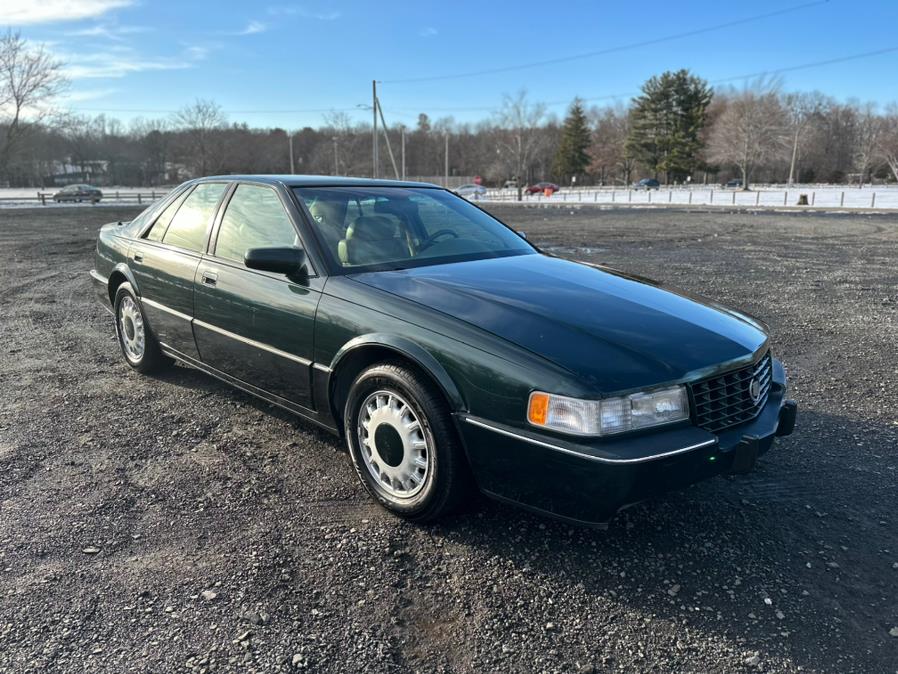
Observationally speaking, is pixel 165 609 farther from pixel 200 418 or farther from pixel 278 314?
pixel 200 418

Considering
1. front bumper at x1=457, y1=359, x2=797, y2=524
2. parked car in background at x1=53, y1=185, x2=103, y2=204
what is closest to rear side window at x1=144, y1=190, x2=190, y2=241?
front bumper at x1=457, y1=359, x2=797, y2=524

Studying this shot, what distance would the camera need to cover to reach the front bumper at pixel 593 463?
235 centimetres

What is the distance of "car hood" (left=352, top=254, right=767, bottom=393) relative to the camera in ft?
8.30

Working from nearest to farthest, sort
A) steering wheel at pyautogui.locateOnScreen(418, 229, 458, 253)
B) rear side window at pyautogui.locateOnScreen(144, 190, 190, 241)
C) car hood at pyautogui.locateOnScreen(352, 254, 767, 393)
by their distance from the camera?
car hood at pyautogui.locateOnScreen(352, 254, 767, 393)
steering wheel at pyautogui.locateOnScreen(418, 229, 458, 253)
rear side window at pyautogui.locateOnScreen(144, 190, 190, 241)

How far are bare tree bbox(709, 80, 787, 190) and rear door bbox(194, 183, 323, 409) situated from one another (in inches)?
2617

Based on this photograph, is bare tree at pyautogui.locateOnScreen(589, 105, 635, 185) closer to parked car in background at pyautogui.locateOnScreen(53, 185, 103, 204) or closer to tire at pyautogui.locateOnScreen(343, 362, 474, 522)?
parked car in background at pyautogui.locateOnScreen(53, 185, 103, 204)

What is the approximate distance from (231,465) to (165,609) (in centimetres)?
124

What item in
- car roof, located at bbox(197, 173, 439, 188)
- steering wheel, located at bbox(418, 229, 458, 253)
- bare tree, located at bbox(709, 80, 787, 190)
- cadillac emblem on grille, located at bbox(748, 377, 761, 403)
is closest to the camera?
cadillac emblem on grille, located at bbox(748, 377, 761, 403)

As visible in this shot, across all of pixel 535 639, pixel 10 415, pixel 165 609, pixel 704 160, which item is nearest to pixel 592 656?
pixel 535 639

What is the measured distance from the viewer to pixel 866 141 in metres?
75.6

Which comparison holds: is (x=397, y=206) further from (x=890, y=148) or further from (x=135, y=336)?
(x=890, y=148)

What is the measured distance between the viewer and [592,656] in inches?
85.9

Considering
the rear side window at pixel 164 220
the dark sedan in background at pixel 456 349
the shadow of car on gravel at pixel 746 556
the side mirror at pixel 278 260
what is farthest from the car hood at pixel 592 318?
the rear side window at pixel 164 220

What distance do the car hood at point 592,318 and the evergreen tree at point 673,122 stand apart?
270 feet
